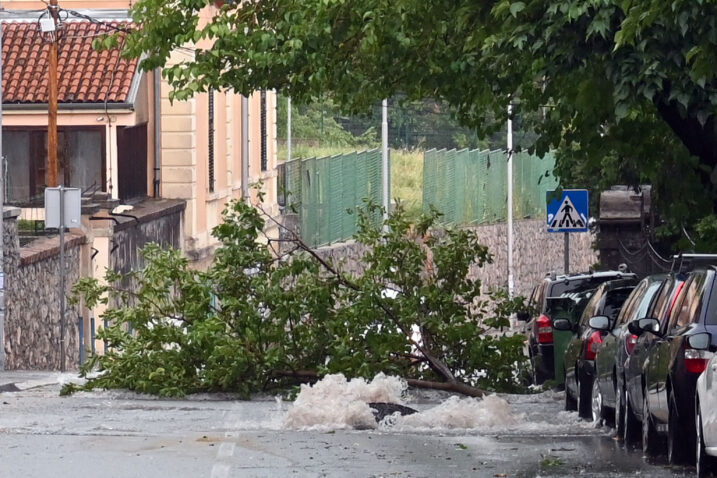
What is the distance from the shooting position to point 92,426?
16.2 metres

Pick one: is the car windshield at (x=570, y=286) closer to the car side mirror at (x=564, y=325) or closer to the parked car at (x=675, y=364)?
the car side mirror at (x=564, y=325)

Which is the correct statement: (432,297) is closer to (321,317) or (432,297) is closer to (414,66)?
(321,317)

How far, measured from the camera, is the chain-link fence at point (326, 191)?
55375 mm

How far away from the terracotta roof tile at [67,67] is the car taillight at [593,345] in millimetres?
21377

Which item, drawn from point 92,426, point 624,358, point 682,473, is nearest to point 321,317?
point 92,426

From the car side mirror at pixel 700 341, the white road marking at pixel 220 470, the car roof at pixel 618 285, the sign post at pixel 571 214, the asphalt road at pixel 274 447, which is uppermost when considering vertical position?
the sign post at pixel 571 214

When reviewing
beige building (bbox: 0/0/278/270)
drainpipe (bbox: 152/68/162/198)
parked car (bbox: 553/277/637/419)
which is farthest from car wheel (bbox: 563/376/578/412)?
drainpipe (bbox: 152/68/162/198)

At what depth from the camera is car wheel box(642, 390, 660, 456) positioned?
1355cm

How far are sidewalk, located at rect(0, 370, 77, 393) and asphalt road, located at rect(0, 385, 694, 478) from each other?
4.57 metres

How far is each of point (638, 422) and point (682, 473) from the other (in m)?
2.33

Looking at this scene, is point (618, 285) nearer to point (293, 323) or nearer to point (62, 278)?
point (293, 323)

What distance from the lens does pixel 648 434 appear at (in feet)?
44.9

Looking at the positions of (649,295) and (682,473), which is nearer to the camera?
(682,473)

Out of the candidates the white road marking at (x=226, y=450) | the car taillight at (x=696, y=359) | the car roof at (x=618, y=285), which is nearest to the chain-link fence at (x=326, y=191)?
the car roof at (x=618, y=285)
